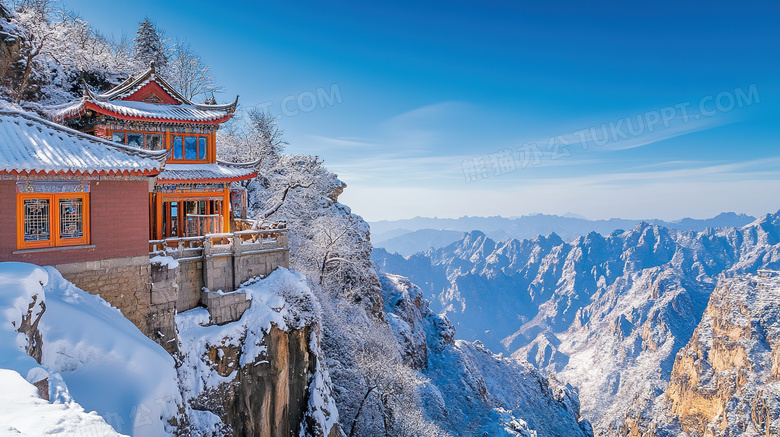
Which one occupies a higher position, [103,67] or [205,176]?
[103,67]

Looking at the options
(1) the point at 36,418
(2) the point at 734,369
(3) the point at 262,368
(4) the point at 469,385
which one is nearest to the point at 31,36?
(3) the point at 262,368

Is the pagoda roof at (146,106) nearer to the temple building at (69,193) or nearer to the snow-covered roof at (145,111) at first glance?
the snow-covered roof at (145,111)

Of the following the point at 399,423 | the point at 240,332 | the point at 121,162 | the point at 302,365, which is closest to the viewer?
the point at 121,162

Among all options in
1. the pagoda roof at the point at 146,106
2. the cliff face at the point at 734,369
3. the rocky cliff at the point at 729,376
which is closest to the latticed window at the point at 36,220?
the pagoda roof at the point at 146,106

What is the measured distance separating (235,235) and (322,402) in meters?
9.14

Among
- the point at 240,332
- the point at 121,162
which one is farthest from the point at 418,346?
the point at 121,162

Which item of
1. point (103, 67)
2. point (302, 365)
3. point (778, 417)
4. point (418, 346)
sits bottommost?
point (778, 417)

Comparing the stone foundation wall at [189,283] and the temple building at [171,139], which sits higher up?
the temple building at [171,139]

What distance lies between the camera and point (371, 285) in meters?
37.2

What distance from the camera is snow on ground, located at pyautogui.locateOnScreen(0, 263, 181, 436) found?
8858 millimetres

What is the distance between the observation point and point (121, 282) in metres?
13.7

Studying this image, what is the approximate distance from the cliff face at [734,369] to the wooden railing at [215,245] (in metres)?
93.0

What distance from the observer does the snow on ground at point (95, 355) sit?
8.86 metres

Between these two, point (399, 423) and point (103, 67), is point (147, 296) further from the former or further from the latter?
point (103, 67)
